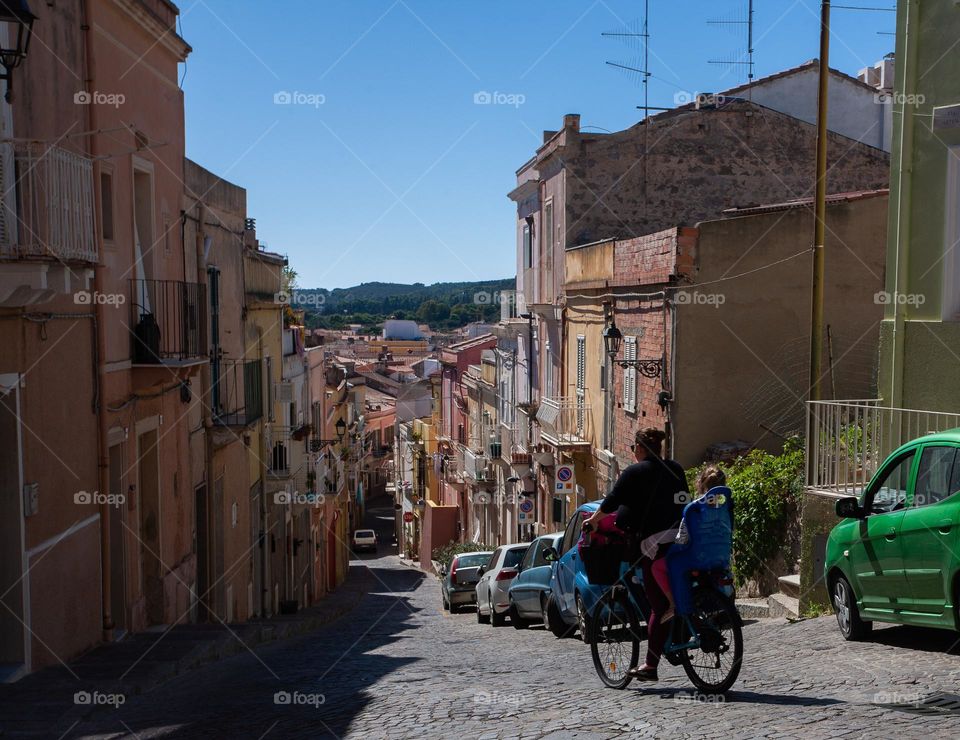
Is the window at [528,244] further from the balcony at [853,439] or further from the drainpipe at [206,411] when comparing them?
the balcony at [853,439]

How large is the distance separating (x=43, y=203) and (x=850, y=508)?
7031mm

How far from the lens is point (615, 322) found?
22.8 metres

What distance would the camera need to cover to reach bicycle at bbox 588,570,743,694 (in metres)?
6.89

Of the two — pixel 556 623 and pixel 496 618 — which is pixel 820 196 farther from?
pixel 496 618

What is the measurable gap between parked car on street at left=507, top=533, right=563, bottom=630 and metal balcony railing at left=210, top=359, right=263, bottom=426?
5.19 meters

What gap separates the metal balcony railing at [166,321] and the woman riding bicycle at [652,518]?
733cm

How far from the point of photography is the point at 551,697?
7539 millimetres

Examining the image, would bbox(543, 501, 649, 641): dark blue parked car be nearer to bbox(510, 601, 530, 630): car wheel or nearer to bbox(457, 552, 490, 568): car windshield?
bbox(510, 601, 530, 630): car wheel

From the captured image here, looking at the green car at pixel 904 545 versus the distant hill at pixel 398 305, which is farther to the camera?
the distant hill at pixel 398 305

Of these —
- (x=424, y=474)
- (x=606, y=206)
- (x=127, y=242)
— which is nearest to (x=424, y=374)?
(x=424, y=474)

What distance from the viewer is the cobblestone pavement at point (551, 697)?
20.7 ft

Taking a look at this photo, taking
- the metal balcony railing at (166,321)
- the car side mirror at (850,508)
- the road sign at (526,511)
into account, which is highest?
the metal balcony railing at (166,321)

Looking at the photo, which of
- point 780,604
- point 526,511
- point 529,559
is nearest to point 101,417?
point 529,559

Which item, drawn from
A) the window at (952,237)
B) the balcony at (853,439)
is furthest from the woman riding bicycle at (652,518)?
the window at (952,237)
